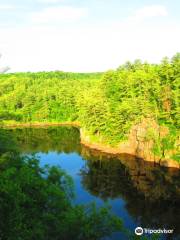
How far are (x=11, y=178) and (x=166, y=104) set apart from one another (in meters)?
54.8

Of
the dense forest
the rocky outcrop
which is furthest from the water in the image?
the dense forest

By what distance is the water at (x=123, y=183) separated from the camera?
1834 inches

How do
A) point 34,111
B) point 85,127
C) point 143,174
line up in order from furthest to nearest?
1. point 34,111
2. point 85,127
3. point 143,174

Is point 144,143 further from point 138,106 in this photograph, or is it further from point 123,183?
point 123,183

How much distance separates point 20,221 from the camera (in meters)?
21.8

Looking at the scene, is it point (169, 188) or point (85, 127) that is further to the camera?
point (85, 127)

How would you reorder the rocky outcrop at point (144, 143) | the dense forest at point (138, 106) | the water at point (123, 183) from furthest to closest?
the dense forest at point (138, 106)
the rocky outcrop at point (144, 143)
the water at point (123, 183)

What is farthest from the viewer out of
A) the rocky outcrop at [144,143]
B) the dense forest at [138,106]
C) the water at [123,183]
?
the dense forest at [138,106]

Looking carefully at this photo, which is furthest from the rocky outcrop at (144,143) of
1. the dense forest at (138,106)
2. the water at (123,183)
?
the water at (123,183)

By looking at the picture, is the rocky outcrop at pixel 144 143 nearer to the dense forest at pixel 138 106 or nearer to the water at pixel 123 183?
the dense forest at pixel 138 106

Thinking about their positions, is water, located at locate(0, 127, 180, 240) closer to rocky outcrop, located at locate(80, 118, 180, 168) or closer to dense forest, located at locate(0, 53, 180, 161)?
rocky outcrop, located at locate(80, 118, 180, 168)

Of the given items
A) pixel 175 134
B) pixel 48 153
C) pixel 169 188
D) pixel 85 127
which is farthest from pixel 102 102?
pixel 169 188

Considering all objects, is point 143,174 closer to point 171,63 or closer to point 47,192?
point 171,63

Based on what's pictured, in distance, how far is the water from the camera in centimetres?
4658
